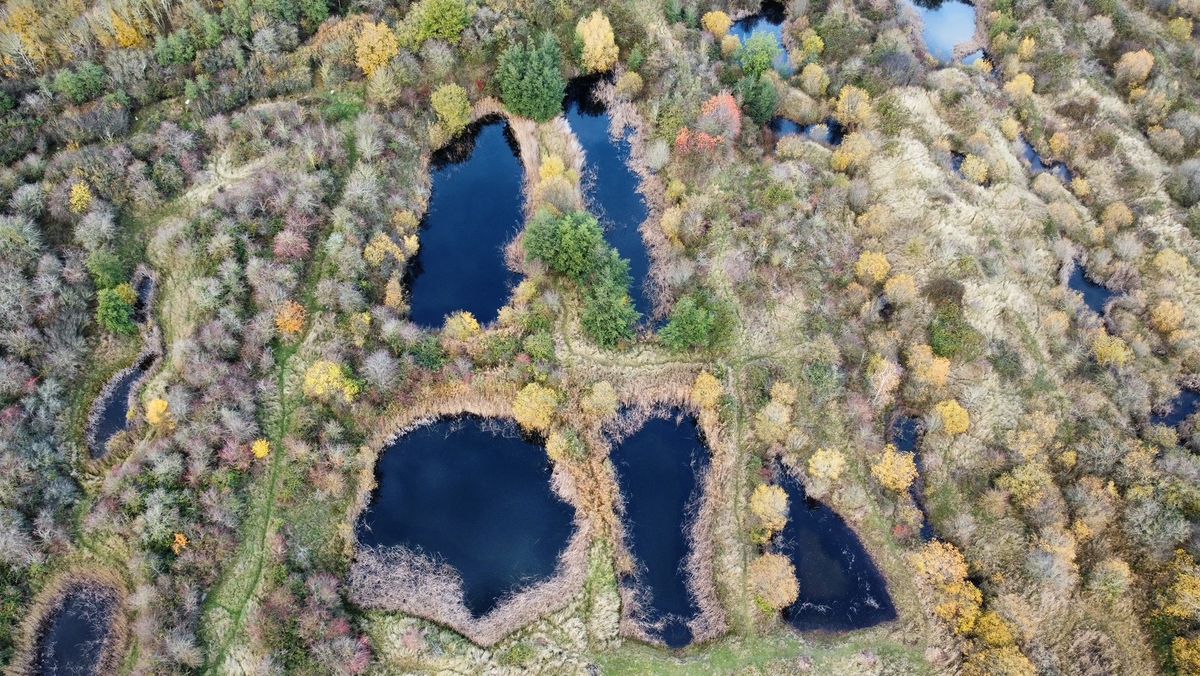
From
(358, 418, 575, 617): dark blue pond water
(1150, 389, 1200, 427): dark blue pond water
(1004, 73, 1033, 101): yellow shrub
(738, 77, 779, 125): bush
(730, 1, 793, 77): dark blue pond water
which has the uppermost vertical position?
(730, 1, 793, 77): dark blue pond water

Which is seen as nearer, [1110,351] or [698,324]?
[698,324]

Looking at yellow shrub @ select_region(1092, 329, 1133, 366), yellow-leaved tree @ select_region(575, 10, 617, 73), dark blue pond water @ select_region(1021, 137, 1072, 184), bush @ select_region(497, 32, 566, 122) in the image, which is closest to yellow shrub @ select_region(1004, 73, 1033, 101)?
dark blue pond water @ select_region(1021, 137, 1072, 184)

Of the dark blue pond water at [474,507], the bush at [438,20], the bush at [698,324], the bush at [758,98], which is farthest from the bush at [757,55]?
the dark blue pond water at [474,507]

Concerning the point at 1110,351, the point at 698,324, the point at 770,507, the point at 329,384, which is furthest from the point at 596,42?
the point at 1110,351

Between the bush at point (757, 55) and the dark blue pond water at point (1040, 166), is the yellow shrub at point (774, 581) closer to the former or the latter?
the bush at point (757, 55)

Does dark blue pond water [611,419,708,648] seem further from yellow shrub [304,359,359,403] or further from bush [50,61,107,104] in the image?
bush [50,61,107,104]

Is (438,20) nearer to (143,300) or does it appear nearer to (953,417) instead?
(143,300)

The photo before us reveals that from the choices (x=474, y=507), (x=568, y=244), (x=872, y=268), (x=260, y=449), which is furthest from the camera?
(x=872, y=268)
